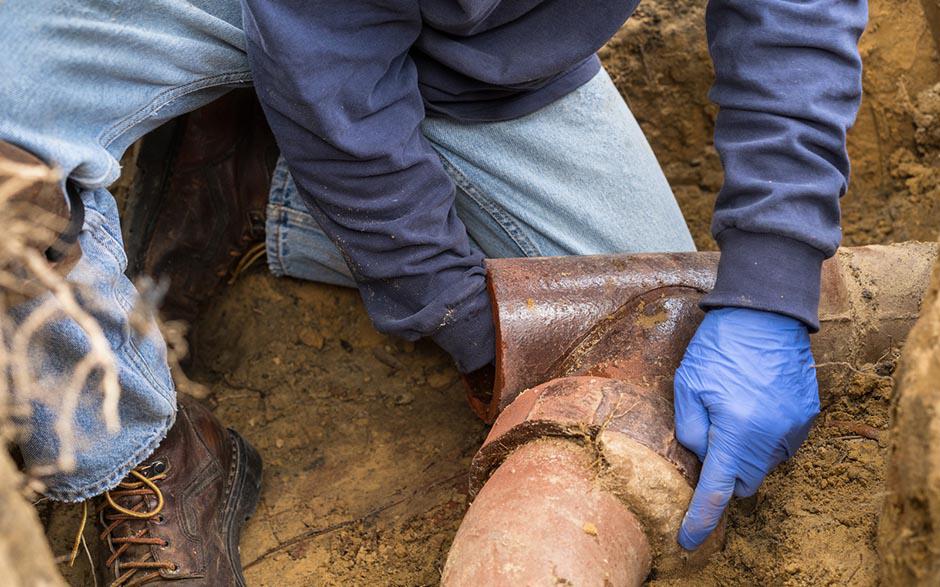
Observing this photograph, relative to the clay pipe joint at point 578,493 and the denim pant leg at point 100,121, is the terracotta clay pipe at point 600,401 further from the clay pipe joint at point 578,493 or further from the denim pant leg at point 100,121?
the denim pant leg at point 100,121

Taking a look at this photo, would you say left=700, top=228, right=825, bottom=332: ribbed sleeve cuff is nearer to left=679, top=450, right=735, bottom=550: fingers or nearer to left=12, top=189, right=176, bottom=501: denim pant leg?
left=679, top=450, right=735, bottom=550: fingers

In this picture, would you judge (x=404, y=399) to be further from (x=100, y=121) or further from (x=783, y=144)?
(x=783, y=144)

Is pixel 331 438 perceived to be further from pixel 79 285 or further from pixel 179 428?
pixel 79 285

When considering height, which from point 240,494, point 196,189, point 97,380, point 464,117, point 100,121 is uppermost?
Answer: point 100,121

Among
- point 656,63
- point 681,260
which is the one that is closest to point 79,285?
point 681,260

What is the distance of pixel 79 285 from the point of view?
4.69 feet

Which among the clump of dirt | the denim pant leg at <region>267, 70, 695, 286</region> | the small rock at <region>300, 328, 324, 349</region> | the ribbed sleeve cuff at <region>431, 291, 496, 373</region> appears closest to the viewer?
the ribbed sleeve cuff at <region>431, 291, 496, 373</region>

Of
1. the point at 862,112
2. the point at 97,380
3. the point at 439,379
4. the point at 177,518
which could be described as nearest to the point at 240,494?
the point at 177,518

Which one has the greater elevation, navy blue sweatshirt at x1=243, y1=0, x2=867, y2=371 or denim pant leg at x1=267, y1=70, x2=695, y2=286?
navy blue sweatshirt at x1=243, y1=0, x2=867, y2=371

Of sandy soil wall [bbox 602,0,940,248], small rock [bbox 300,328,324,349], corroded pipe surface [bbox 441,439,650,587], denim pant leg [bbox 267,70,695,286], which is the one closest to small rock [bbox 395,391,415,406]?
small rock [bbox 300,328,324,349]

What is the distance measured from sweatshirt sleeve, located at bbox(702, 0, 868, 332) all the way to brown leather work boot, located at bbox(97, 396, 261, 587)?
106 cm

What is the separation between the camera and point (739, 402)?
150 centimetres

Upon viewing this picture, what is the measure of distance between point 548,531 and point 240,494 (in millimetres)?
887

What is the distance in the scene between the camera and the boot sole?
1860mm
